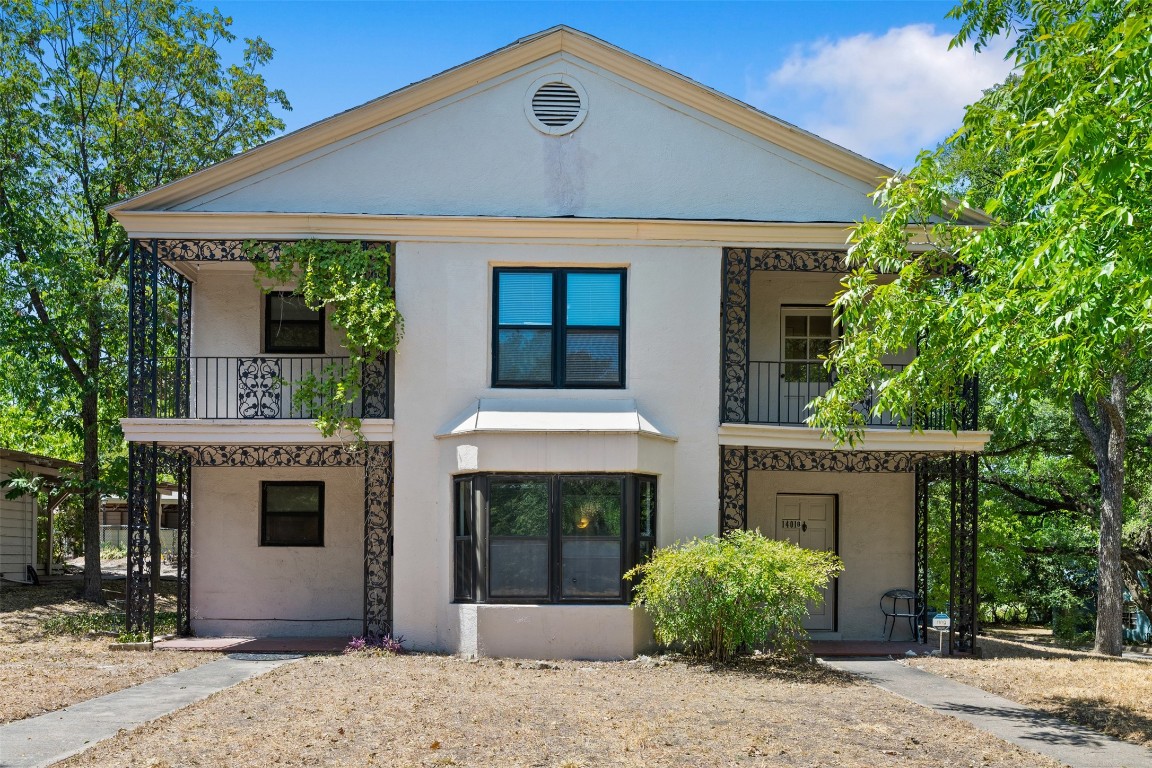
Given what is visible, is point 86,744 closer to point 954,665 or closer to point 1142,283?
point 1142,283

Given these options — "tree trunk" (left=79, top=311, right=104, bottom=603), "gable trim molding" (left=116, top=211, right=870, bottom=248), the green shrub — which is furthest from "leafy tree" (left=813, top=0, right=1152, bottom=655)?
"tree trunk" (left=79, top=311, right=104, bottom=603)

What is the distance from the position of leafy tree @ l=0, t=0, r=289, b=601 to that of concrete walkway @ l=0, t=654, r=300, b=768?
25.2 ft

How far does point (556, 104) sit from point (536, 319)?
304 centimetres

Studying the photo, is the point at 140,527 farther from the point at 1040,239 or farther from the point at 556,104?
the point at 1040,239

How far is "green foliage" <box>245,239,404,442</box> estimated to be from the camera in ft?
46.6

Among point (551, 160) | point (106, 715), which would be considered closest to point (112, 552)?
point (551, 160)

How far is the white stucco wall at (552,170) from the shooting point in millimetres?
15070

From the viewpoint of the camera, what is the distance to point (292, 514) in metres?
16.7

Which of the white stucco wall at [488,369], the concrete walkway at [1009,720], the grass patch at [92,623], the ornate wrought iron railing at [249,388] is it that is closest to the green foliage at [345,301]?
the ornate wrought iron railing at [249,388]

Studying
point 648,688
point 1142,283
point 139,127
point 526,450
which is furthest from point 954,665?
point 139,127

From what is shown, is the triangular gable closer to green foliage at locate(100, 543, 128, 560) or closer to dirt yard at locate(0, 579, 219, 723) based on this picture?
dirt yard at locate(0, 579, 219, 723)

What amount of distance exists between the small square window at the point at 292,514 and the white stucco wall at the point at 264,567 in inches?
4.3

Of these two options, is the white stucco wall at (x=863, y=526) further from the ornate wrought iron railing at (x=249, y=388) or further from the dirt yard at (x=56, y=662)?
the dirt yard at (x=56, y=662)

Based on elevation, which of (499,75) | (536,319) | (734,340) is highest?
(499,75)
